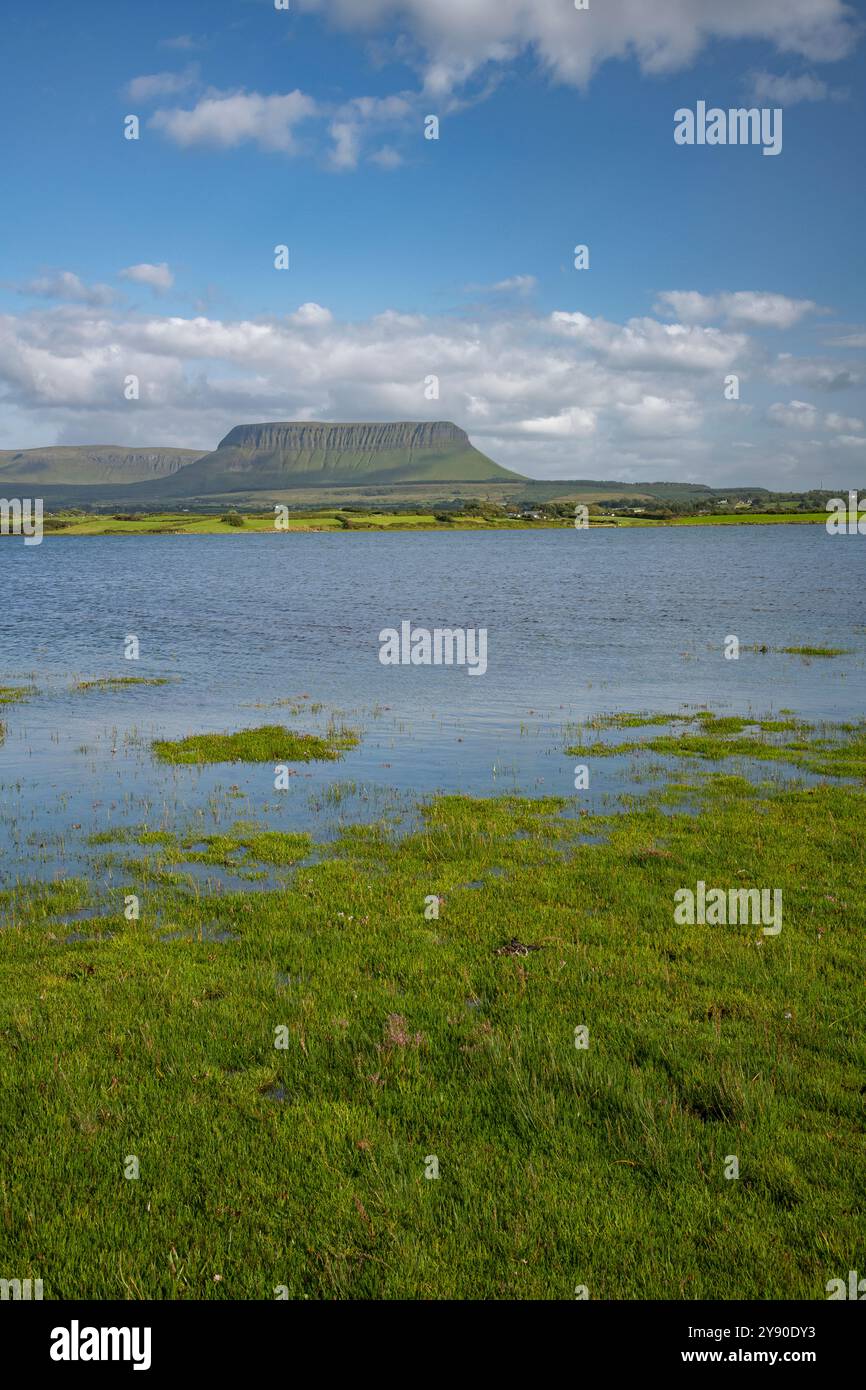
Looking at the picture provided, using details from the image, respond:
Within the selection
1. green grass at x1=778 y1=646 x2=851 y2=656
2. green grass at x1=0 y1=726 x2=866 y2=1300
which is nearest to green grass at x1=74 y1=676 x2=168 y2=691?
green grass at x1=0 y1=726 x2=866 y2=1300

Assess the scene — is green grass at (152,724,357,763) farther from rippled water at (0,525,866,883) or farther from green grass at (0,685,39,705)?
green grass at (0,685,39,705)

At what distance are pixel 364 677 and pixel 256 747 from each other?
16.6 m

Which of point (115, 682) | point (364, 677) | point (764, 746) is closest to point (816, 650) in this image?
point (764, 746)

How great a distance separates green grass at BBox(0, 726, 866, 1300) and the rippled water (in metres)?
6.47

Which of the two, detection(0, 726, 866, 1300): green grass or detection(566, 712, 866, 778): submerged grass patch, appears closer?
detection(0, 726, 866, 1300): green grass

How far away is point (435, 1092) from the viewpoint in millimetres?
9547

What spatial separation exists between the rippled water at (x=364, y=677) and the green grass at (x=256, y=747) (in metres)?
0.89

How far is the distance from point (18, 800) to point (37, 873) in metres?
6.31

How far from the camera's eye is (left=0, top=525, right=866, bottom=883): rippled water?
23.8 meters

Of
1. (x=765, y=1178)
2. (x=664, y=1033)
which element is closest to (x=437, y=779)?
(x=664, y=1033)

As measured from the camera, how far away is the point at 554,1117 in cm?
905

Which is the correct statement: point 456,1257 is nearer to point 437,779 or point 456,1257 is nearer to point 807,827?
point 807,827

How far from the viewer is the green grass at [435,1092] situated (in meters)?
7.22

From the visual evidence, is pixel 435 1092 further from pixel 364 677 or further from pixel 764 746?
pixel 364 677
